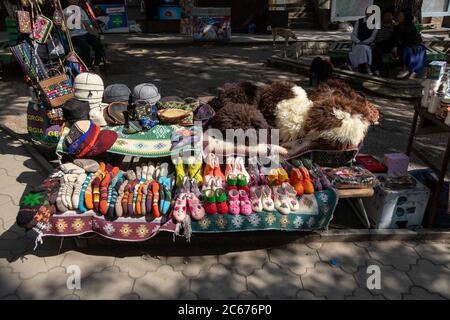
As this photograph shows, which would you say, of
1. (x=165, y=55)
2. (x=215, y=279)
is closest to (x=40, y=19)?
(x=215, y=279)

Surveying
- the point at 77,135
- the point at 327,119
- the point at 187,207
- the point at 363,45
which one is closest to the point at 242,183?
the point at 187,207

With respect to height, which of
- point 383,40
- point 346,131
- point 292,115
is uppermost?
point 383,40

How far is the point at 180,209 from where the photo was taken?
317cm

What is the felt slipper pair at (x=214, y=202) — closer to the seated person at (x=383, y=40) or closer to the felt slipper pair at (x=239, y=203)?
the felt slipper pair at (x=239, y=203)

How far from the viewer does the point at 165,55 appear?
11.7m

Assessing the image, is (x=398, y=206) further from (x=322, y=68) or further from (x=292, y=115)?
(x=322, y=68)

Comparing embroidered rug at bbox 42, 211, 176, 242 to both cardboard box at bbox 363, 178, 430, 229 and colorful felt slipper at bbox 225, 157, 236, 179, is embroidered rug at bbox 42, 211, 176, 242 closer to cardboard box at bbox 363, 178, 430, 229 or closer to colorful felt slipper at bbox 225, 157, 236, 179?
colorful felt slipper at bbox 225, 157, 236, 179

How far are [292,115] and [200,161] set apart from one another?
1.08m

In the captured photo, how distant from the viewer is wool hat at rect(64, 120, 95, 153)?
364 cm

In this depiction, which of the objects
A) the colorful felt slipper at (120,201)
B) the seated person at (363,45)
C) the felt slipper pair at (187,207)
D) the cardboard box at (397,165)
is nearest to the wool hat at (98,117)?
the colorful felt slipper at (120,201)

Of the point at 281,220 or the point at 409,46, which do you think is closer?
the point at 281,220

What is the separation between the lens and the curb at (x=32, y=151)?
4730 mm
